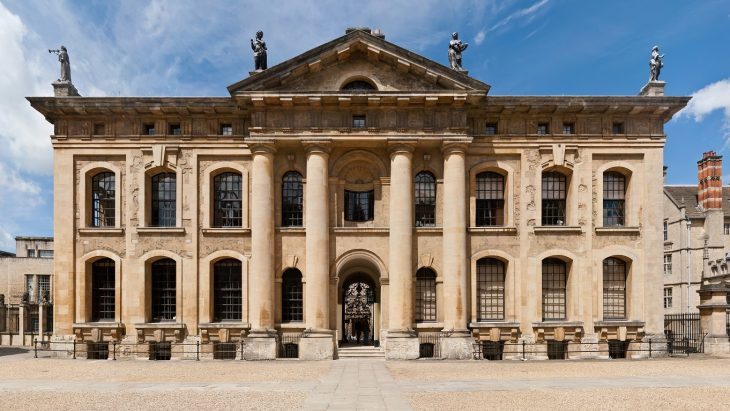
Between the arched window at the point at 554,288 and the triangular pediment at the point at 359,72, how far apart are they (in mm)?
10029

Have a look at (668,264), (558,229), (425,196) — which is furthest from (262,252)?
(668,264)

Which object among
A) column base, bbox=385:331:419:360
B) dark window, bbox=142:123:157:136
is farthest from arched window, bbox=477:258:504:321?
dark window, bbox=142:123:157:136

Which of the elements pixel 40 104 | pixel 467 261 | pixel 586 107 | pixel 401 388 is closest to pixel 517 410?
pixel 401 388

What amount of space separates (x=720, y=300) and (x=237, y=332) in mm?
24904

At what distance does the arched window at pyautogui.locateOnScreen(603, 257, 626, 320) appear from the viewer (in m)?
25.5

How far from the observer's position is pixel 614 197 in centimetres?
2619

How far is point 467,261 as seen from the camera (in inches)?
977

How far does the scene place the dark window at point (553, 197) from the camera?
1027 inches

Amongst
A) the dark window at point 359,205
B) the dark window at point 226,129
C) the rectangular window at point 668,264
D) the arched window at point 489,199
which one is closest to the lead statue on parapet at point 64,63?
the dark window at point 226,129

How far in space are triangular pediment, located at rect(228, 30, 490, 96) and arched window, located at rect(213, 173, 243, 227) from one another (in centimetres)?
486

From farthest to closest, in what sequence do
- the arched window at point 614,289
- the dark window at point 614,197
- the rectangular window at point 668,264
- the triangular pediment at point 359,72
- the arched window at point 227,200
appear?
the rectangular window at point 668,264 → the dark window at point 614,197 → the arched window at point 227,200 → the arched window at point 614,289 → the triangular pediment at point 359,72

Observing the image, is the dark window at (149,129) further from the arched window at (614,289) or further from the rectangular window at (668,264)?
the rectangular window at (668,264)

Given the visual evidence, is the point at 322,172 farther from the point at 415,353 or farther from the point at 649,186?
the point at 649,186

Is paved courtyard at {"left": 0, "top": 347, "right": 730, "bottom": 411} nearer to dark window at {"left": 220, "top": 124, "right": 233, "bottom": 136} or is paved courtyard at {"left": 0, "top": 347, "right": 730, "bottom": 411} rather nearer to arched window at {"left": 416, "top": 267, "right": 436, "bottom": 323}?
arched window at {"left": 416, "top": 267, "right": 436, "bottom": 323}
